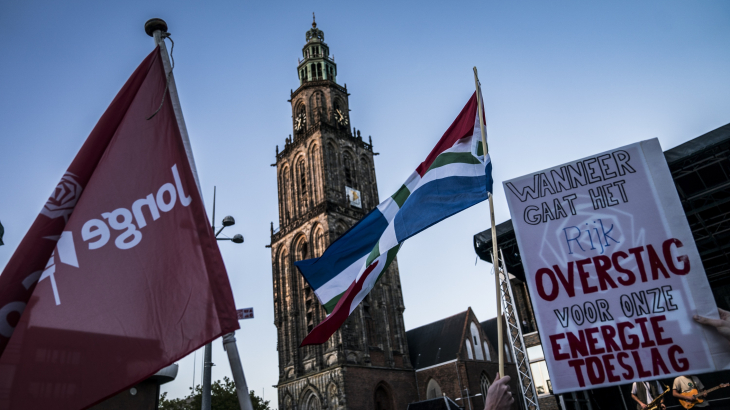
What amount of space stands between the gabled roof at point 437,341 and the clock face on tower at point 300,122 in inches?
923

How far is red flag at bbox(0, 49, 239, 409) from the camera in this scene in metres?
2.95

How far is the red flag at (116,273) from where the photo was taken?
2.95m

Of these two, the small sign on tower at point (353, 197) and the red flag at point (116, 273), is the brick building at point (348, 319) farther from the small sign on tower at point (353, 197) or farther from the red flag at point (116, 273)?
the red flag at point (116, 273)

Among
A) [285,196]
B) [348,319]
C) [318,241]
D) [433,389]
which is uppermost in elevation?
[285,196]

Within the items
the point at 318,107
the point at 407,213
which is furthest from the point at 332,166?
the point at 407,213

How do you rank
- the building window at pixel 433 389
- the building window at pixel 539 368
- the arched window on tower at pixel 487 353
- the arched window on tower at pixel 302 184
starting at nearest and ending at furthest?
1. the building window at pixel 539 368
2. the building window at pixel 433 389
3. the arched window on tower at pixel 302 184
4. the arched window on tower at pixel 487 353

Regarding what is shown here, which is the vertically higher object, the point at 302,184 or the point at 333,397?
the point at 302,184

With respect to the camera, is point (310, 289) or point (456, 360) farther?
point (456, 360)

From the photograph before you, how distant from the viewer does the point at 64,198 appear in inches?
139

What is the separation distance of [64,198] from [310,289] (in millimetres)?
34581

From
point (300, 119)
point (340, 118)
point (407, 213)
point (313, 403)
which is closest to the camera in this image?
point (407, 213)

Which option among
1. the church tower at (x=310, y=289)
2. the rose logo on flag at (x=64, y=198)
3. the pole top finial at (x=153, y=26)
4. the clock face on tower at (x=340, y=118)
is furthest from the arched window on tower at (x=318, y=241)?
the rose logo on flag at (x=64, y=198)

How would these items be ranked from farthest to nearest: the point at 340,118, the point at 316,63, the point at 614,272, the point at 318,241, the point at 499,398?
the point at 316,63 → the point at 340,118 → the point at 318,241 → the point at 614,272 → the point at 499,398

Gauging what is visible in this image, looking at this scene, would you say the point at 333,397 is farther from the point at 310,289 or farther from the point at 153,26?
the point at 153,26
